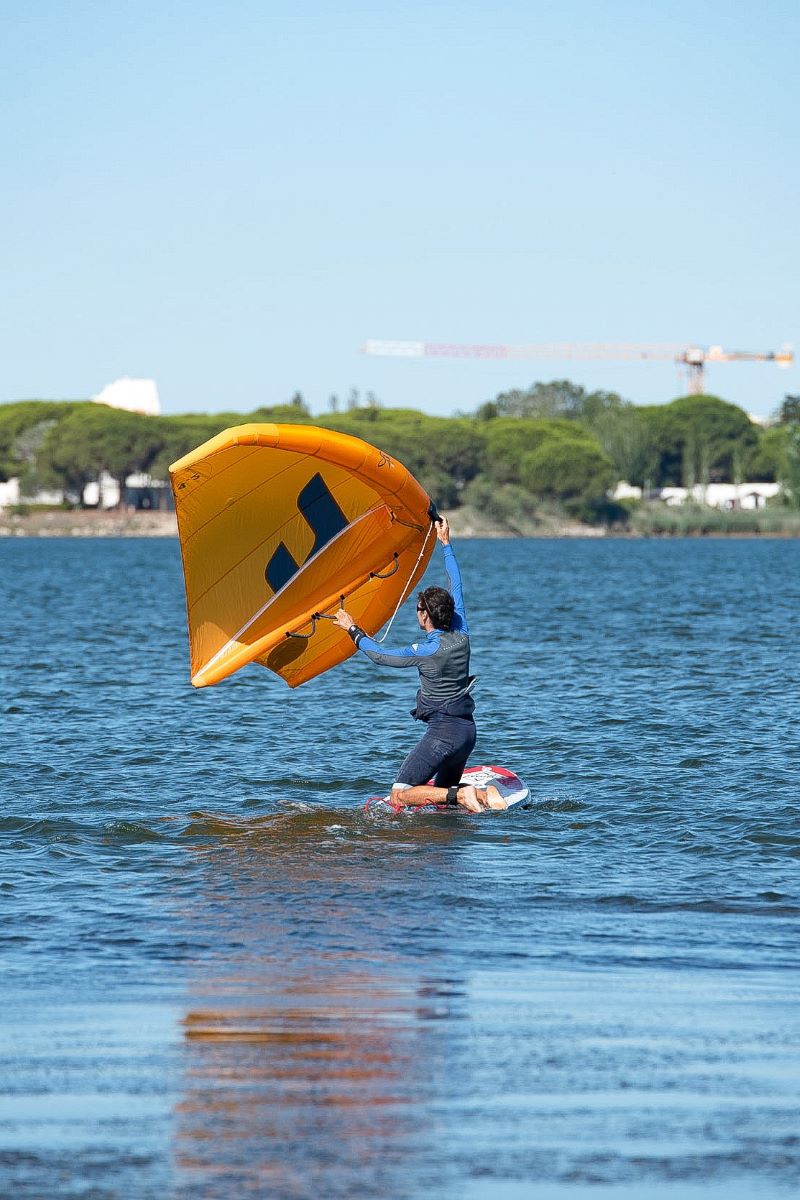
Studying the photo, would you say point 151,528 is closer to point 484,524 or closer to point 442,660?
point 484,524

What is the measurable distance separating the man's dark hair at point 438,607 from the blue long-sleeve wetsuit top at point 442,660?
8 cm

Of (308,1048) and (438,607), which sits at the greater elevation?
(438,607)

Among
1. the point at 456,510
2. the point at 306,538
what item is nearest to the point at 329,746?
the point at 306,538

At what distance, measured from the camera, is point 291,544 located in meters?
14.5

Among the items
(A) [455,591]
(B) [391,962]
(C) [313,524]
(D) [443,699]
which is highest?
(C) [313,524]

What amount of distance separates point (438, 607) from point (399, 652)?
500 mm

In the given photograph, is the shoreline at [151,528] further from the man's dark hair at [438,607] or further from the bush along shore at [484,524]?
the man's dark hair at [438,607]

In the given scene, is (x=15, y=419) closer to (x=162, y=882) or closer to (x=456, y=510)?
(x=456, y=510)

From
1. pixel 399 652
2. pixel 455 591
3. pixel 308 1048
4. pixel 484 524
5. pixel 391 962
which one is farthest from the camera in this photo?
pixel 484 524

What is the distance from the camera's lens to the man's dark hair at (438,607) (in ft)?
42.2

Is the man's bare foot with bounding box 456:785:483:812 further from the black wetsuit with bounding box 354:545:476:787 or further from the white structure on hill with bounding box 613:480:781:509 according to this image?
the white structure on hill with bounding box 613:480:781:509

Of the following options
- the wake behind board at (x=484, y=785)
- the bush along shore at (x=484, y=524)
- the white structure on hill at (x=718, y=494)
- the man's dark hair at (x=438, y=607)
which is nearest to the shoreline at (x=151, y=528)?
the bush along shore at (x=484, y=524)

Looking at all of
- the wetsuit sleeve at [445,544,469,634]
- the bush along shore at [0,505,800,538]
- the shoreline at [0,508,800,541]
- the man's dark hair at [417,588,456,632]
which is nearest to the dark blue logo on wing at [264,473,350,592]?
the wetsuit sleeve at [445,544,469,634]

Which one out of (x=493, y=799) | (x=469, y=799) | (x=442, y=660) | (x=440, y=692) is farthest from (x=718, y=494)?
(x=442, y=660)
